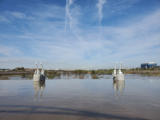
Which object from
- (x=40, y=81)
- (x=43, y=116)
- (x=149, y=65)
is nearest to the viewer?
(x=43, y=116)

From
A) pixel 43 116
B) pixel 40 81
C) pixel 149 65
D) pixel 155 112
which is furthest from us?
pixel 149 65

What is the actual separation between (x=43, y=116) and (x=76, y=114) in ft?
6.05

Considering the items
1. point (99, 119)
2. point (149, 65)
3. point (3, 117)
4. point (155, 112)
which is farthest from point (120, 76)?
point (149, 65)

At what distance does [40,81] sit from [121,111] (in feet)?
66.1

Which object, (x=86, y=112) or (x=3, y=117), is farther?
(x=86, y=112)

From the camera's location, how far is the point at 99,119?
8.20 metres

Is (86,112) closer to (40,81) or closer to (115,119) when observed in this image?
(115,119)

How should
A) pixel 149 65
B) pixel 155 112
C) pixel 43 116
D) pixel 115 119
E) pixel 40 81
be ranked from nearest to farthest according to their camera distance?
1. pixel 115 119
2. pixel 43 116
3. pixel 155 112
4. pixel 40 81
5. pixel 149 65

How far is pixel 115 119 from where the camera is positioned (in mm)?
8188

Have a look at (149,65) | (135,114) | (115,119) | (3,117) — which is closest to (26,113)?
(3,117)

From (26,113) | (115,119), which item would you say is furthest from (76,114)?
(26,113)

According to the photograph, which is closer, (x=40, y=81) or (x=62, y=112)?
(x=62, y=112)

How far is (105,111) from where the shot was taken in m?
9.65

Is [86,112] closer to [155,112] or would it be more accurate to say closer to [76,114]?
[76,114]
